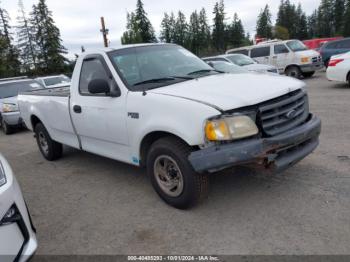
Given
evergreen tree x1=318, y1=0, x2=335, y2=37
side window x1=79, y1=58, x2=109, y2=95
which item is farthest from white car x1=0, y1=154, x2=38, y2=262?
evergreen tree x1=318, y1=0, x2=335, y2=37

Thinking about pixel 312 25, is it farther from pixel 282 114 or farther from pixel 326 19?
pixel 282 114

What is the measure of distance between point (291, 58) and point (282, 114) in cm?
1339

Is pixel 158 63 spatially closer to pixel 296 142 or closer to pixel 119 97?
pixel 119 97

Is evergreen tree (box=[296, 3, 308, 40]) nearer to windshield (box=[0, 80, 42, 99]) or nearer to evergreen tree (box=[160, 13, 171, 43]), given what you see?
evergreen tree (box=[160, 13, 171, 43])

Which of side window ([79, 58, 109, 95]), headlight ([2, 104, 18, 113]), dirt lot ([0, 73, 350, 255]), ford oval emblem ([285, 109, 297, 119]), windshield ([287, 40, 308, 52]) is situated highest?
side window ([79, 58, 109, 95])

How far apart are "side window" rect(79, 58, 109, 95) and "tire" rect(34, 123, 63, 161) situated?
178 cm

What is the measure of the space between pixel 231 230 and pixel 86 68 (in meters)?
3.05

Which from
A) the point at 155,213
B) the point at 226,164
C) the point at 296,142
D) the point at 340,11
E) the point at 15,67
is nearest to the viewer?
the point at 226,164

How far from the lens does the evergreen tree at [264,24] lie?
8346 centimetres

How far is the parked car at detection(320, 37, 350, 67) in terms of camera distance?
17.0 meters

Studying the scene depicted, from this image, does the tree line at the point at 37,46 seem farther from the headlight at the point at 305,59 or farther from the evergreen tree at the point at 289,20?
the evergreen tree at the point at 289,20

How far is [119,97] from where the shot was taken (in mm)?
3939

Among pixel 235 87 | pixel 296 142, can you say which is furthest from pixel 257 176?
pixel 235 87

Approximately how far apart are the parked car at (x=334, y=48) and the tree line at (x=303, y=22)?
201 ft
